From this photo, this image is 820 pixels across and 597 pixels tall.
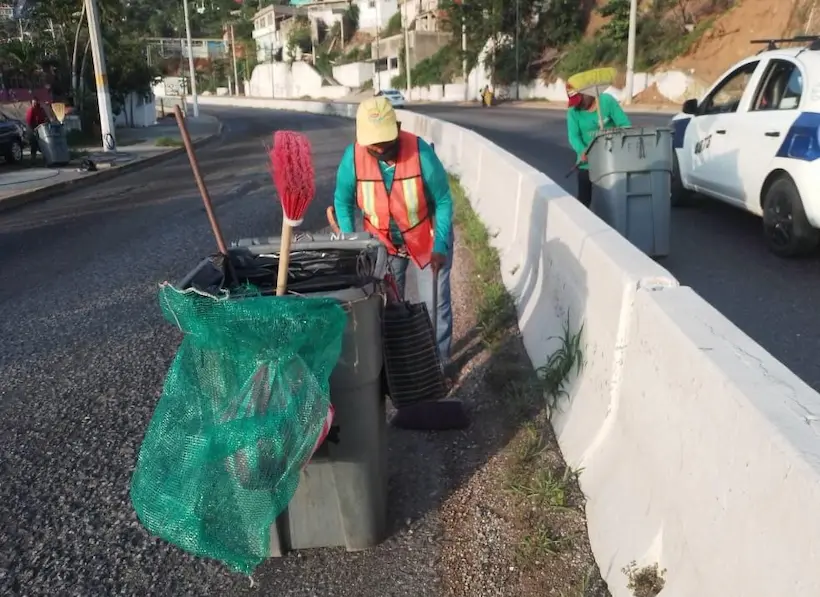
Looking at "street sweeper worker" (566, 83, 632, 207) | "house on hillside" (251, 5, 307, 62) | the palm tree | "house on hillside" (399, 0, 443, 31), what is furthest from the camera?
"house on hillside" (251, 5, 307, 62)

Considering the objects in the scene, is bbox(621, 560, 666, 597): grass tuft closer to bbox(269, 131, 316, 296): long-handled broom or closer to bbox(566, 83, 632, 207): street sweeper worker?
bbox(269, 131, 316, 296): long-handled broom

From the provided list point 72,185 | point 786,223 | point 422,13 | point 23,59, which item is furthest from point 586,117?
point 422,13

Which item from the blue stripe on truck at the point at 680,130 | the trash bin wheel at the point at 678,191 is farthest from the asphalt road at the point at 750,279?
the blue stripe on truck at the point at 680,130

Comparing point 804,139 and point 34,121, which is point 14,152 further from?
point 804,139

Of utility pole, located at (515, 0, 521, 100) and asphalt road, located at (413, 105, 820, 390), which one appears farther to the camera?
utility pole, located at (515, 0, 521, 100)

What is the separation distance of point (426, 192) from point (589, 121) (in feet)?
11.8

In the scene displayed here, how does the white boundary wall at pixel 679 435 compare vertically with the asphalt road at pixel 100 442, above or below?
above

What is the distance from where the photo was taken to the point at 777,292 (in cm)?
590

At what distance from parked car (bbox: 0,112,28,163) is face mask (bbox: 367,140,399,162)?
712 inches

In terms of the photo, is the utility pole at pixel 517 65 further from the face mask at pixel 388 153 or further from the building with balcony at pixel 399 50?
the face mask at pixel 388 153

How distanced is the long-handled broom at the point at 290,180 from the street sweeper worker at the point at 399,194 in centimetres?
113

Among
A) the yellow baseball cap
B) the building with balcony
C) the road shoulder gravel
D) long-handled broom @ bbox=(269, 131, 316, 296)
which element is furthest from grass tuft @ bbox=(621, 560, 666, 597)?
the building with balcony

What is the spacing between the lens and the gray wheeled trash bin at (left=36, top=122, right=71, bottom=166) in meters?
18.7

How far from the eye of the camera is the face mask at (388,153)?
3.99 meters
